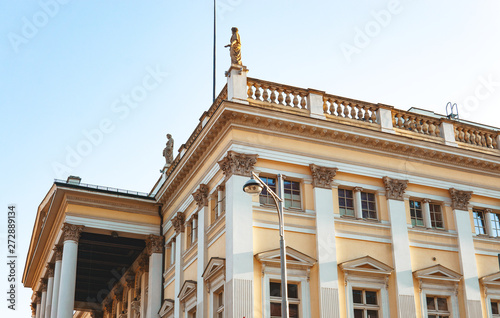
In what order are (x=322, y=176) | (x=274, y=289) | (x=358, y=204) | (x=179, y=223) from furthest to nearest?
1. (x=179, y=223)
2. (x=358, y=204)
3. (x=322, y=176)
4. (x=274, y=289)

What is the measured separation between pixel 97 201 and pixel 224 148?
9760 millimetres

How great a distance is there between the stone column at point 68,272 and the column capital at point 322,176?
494 inches

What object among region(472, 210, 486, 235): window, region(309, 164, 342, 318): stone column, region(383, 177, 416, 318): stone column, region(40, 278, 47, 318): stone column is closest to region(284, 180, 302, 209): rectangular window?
region(309, 164, 342, 318): stone column

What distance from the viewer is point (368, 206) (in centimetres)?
2609

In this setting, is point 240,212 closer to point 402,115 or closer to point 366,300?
point 366,300

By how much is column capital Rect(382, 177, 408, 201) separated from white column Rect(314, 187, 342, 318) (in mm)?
2563

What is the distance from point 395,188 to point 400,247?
243 cm

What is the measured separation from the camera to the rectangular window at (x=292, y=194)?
24.9 meters

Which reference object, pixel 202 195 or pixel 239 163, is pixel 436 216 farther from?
pixel 202 195

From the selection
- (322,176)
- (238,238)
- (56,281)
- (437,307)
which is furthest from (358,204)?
(56,281)

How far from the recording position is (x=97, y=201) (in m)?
32.0

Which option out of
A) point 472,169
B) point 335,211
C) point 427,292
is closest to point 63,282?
point 335,211

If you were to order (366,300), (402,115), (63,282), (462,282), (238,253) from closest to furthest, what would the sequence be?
(238,253) < (366,300) < (462,282) < (402,115) < (63,282)

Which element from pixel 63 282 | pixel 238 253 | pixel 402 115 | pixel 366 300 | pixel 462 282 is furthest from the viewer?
pixel 63 282
